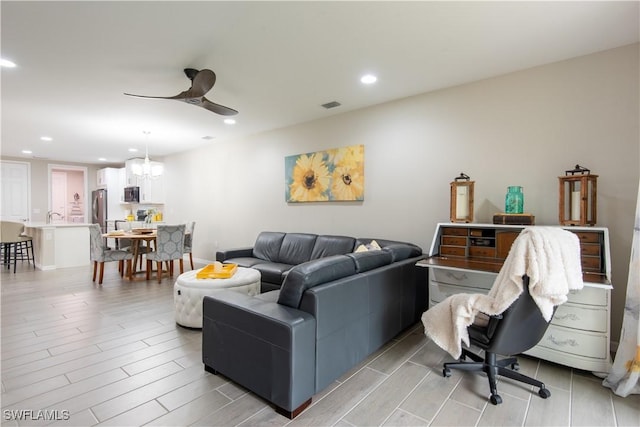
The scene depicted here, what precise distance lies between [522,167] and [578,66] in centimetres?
96

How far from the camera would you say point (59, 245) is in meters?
6.30

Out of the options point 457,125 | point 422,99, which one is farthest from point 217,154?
point 457,125

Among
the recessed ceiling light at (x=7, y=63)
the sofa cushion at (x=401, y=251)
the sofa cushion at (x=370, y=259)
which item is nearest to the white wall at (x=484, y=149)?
the sofa cushion at (x=401, y=251)

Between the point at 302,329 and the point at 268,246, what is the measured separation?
10.4 feet

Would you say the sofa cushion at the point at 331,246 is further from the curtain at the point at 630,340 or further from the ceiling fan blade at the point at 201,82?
the curtain at the point at 630,340

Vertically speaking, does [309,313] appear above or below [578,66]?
below

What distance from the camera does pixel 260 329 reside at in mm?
1897

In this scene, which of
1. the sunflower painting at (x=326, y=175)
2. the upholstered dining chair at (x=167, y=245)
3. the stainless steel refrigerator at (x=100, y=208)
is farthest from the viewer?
the stainless steel refrigerator at (x=100, y=208)

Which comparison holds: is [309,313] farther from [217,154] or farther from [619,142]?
[217,154]

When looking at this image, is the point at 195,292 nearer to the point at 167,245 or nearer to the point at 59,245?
the point at 167,245

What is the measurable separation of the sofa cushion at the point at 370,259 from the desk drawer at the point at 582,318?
4.33ft

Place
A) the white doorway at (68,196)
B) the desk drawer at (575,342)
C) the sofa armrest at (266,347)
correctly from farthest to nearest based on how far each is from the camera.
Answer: the white doorway at (68,196)
the desk drawer at (575,342)
the sofa armrest at (266,347)

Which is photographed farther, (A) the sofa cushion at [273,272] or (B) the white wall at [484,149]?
(A) the sofa cushion at [273,272]

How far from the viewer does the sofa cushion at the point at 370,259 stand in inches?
96.2
